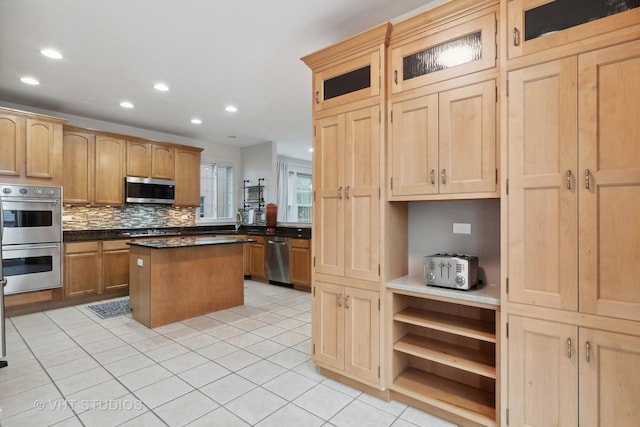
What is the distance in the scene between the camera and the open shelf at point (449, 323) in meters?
1.99

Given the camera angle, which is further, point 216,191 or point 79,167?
point 216,191

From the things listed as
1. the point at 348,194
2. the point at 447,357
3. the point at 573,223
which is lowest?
the point at 447,357

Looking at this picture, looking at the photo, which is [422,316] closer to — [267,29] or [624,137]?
[624,137]

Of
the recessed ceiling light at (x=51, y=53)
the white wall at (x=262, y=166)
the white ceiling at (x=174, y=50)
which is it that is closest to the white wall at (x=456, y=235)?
the white ceiling at (x=174, y=50)

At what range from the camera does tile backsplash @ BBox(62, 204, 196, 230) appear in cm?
513

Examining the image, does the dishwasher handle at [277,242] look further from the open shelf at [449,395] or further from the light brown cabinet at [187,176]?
the open shelf at [449,395]

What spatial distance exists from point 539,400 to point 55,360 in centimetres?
370

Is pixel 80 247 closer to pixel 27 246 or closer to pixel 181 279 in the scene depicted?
pixel 27 246

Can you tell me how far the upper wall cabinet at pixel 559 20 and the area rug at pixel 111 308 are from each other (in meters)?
4.92

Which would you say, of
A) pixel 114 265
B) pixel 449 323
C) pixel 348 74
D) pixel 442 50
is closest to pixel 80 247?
pixel 114 265

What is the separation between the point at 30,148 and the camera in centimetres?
421

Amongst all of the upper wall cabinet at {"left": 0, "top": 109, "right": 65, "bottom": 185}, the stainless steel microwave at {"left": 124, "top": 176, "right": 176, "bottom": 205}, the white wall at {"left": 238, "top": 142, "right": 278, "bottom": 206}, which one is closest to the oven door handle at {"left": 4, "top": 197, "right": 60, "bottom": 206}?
the upper wall cabinet at {"left": 0, "top": 109, "right": 65, "bottom": 185}

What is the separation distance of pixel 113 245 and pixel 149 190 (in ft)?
3.65

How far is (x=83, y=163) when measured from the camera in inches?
193
